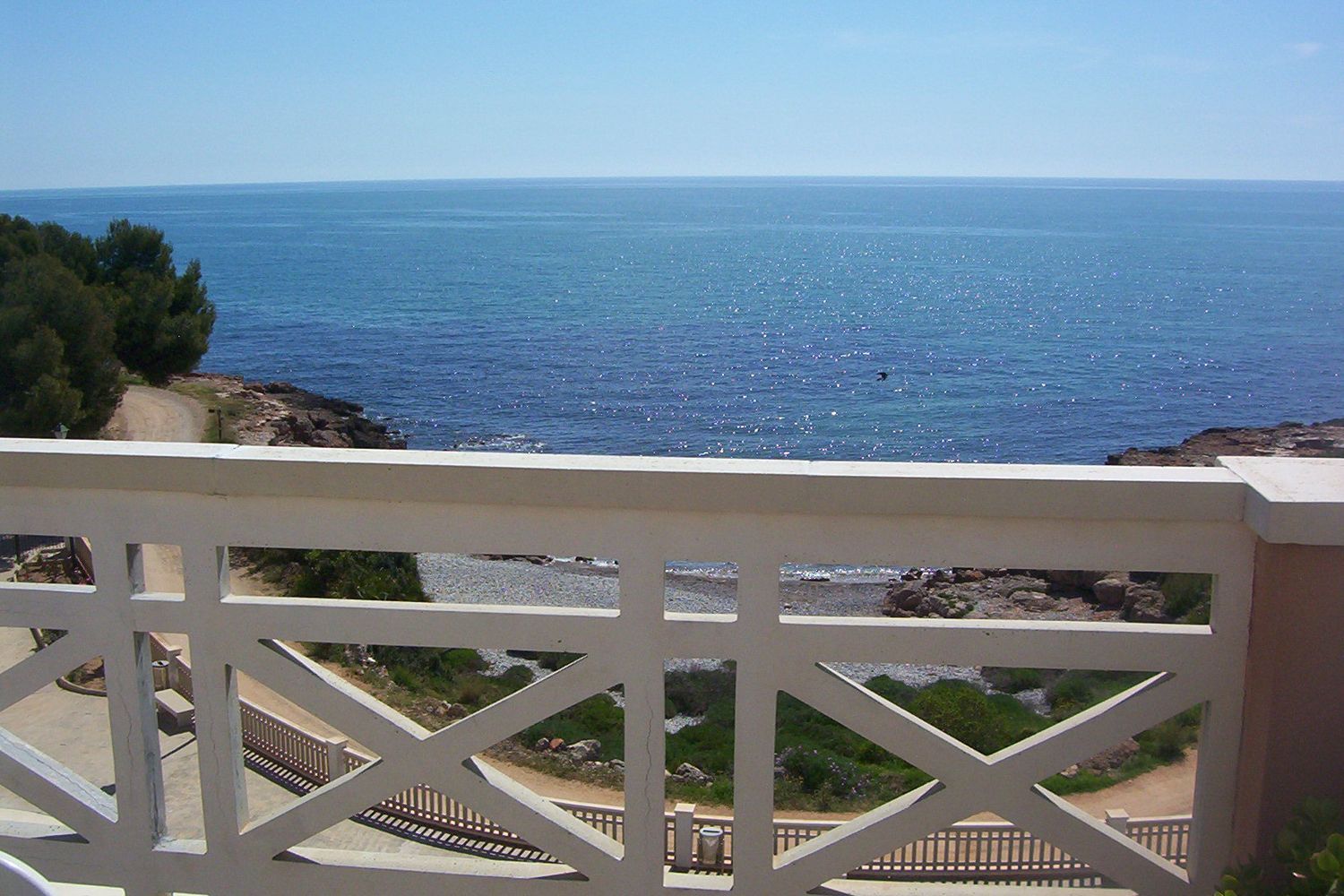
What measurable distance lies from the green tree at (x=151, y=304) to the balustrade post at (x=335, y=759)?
40.7 metres

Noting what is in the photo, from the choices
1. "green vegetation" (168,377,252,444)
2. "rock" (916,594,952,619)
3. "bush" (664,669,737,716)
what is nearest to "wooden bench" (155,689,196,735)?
"bush" (664,669,737,716)

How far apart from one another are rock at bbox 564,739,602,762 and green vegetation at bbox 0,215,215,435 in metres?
23.9

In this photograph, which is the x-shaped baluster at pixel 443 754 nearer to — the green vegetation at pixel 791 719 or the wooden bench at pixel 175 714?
the green vegetation at pixel 791 719

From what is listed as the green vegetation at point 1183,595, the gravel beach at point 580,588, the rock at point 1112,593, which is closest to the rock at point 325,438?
the gravel beach at point 580,588

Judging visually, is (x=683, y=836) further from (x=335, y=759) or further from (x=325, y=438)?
(x=325, y=438)

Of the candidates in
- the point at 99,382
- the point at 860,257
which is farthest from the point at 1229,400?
the point at 860,257

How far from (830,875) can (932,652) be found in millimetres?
552

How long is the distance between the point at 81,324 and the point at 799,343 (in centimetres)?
5408

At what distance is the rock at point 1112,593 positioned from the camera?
84.6 feet

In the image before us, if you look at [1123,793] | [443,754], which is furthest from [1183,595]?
[443,754]

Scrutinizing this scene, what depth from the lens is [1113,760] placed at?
42.4 feet

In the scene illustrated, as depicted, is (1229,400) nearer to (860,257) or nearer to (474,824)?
(474,824)

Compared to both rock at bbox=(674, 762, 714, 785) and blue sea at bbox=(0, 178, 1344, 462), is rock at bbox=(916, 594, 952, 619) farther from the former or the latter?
blue sea at bbox=(0, 178, 1344, 462)

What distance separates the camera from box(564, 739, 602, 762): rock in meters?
12.4
